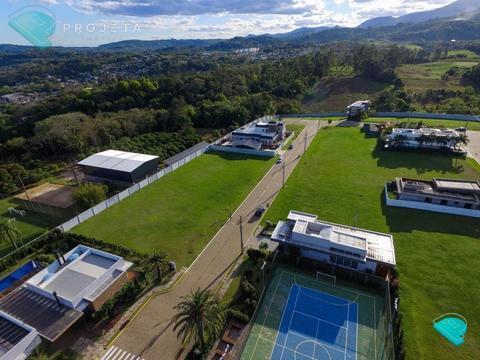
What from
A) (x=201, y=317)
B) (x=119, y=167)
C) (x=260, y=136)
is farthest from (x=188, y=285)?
(x=260, y=136)

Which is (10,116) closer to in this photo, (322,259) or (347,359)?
(322,259)

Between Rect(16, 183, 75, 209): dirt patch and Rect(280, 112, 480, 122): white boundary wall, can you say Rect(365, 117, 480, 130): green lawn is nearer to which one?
Rect(280, 112, 480, 122): white boundary wall

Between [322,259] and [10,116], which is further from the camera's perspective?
[10,116]

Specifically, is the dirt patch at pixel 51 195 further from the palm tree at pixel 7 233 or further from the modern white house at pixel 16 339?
the modern white house at pixel 16 339

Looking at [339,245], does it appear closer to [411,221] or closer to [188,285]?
[411,221]

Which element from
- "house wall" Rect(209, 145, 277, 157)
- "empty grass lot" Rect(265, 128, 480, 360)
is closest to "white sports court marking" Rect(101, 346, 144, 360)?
"empty grass lot" Rect(265, 128, 480, 360)

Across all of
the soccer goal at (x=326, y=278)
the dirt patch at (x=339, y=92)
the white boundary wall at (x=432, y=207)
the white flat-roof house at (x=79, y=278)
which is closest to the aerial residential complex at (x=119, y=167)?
the white flat-roof house at (x=79, y=278)

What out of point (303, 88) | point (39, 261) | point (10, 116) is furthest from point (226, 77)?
point (39, 261)
